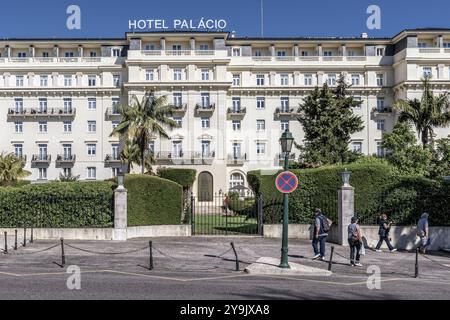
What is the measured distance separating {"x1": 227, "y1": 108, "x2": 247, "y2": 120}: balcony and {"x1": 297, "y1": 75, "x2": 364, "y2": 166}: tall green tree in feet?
51.4

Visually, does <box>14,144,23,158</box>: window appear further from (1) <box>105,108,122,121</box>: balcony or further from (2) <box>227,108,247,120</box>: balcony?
(2) <box>227,108,247,120</box>: balcony

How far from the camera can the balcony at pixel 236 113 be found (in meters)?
58.9

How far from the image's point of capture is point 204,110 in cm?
5666

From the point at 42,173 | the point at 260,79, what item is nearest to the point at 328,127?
the point at 260,79

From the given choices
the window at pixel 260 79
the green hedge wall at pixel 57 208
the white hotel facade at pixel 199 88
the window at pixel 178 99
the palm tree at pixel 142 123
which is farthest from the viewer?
the window at pixel 260 79

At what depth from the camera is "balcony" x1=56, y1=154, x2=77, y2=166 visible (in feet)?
191

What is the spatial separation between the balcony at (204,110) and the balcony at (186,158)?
4.57 m

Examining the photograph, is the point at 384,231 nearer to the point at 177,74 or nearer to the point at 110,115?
the point at 177,74

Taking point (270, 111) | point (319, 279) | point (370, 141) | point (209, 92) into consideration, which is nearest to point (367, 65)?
point (370, 141)

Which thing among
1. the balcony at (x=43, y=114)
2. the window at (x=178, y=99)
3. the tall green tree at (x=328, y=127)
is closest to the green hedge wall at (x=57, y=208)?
the tall green tree at (x=328, y=127)

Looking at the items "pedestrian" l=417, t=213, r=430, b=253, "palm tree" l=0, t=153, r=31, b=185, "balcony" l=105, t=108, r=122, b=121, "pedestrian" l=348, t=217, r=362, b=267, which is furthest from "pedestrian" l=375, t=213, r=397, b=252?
"balcony" l=105, t=108, r=122, b=121

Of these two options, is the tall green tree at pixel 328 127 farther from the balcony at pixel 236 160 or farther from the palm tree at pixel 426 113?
the balcony at pixel 236 160

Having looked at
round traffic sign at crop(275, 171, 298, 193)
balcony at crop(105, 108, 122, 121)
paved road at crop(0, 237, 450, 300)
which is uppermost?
balcony at crop(105, 108, 122, 121)

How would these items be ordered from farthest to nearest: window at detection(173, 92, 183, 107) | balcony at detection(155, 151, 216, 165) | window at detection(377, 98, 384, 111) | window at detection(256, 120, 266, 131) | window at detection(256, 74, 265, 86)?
window at detection(377, 98, 384, 111)
window at detection(256, 74, 265, 86)
window at detection(256, 120, 266, 131)
window at detection(173, 92, 183, 107)
balcony at detection(155, 151, 216, 165)
